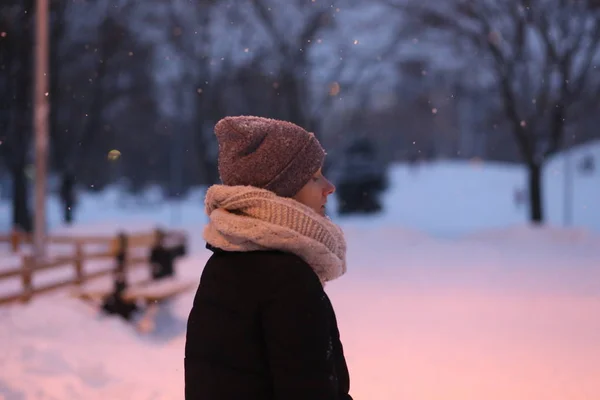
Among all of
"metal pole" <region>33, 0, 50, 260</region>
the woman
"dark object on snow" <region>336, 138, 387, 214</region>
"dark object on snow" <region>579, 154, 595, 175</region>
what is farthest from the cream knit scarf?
"dark object on snow" <region>579, 154, 595, 175</region>

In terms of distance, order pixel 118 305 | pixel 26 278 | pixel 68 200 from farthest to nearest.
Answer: pixel 68 200 → pixel 26 278 → pixel 118 305

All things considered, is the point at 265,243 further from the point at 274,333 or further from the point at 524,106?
the point at 524,106

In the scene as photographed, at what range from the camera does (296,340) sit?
5.98 feet

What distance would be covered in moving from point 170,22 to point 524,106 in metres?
12.5

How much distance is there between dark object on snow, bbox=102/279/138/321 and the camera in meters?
7.87

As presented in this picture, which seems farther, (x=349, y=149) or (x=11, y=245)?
(x=349, y=149)

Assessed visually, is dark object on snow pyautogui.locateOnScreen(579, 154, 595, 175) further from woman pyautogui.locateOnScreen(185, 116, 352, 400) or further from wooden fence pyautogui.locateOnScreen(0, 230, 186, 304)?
woman pyautogui.locateOnScreen(185, 116, 352, 400)

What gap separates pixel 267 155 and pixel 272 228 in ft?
0.72

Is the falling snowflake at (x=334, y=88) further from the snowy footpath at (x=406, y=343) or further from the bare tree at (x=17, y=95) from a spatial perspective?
the bare tree at (x=17, y=95)

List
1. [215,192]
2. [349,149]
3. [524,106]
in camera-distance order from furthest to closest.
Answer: [349,149], [524,106], [215,192]

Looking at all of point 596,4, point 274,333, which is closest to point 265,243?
point 274,333

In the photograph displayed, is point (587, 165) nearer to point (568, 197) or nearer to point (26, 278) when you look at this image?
point (568, 197)

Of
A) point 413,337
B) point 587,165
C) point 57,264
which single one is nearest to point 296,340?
point 413,337

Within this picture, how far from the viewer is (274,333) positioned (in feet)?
6.02
